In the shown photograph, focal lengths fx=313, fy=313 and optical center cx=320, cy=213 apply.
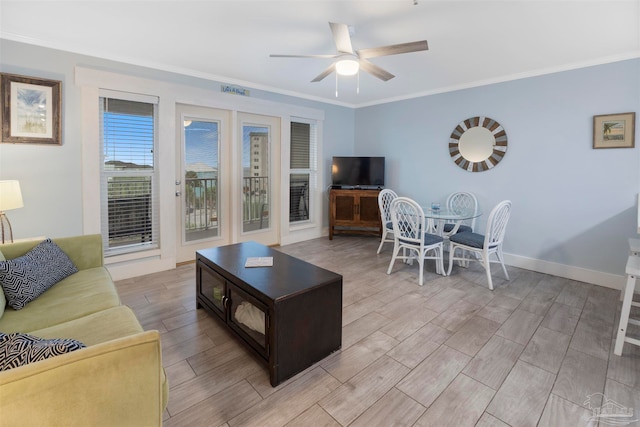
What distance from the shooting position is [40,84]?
114 inches

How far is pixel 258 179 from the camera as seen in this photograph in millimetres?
4699

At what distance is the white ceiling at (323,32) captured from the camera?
2.31 meters

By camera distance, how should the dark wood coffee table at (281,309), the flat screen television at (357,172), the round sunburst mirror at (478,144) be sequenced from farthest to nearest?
the flat screen television at (357,172) → the round sunburst mirror at (478,144) → the dark wood coffee table at (281,309)

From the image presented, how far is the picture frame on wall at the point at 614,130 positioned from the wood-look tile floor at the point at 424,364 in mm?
1537

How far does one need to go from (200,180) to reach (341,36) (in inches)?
105

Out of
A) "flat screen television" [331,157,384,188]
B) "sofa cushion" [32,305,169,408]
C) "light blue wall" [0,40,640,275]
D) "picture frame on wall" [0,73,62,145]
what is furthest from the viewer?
"flat screen television" [331,157,384,188]

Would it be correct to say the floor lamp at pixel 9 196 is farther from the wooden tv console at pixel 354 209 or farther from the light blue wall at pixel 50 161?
the wooden tv console at pixel 354 209

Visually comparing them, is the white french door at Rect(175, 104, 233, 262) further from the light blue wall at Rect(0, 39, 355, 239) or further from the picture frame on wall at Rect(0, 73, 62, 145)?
the picture frame on wall at Rect(0, 73, 62, 145)

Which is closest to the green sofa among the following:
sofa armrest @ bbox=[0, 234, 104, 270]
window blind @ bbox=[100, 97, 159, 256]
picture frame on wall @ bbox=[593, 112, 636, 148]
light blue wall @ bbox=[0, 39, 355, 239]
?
sofa armrest @ bbox=[0, 234, 104, 270]

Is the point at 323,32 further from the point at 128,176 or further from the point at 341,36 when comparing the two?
the point at 128,176

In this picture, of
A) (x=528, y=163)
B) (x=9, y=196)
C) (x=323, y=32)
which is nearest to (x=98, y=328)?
(x=9, y=196)

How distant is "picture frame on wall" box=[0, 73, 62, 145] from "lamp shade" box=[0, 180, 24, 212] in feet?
2.07

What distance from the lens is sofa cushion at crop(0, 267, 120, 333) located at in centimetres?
165

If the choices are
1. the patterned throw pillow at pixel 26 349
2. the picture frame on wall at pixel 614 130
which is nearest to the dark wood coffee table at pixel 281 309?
the patterned throw pillow at pixel 26 349
